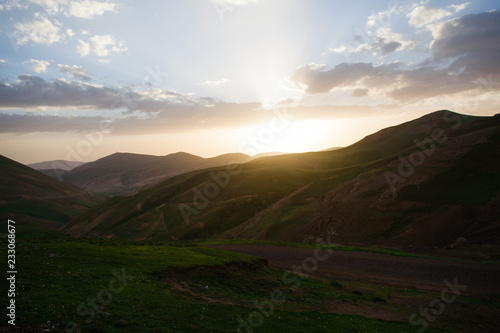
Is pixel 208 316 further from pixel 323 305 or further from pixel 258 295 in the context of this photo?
pixel 323 305

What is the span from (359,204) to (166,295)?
53889 millimetres

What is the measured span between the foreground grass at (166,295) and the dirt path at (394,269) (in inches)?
225

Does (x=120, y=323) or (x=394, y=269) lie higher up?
(x=120, y=323)

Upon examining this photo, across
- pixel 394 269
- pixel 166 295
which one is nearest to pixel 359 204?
pixel 394 269

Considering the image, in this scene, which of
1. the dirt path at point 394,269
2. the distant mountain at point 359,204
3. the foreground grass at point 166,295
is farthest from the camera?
the distant mountain at point 359,204

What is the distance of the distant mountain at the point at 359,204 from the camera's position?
53.8 meters

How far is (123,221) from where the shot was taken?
413 feet

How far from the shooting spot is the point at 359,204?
6656 centimetres

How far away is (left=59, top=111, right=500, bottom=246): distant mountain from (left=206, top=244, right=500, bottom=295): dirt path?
37.3ft

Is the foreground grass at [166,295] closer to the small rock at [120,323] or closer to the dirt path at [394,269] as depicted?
the small rock at [120,323]

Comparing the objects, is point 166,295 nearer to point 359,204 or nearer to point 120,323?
point 120,323

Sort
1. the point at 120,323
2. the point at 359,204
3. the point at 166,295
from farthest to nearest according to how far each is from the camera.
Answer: the point at 359,204 < the point at 166,295 < the point at 120,323

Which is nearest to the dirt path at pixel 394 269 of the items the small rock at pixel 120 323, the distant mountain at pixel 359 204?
the distant mountain at pixel 359 204

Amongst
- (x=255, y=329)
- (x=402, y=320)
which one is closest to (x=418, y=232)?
(x=402, y=320)
